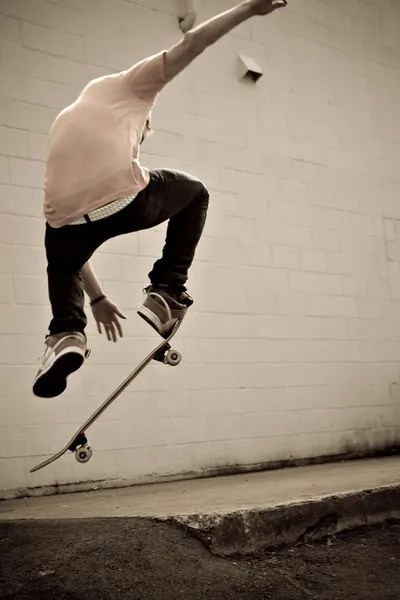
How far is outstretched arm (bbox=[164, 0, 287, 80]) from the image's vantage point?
1.89 m

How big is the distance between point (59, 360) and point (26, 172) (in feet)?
6.96

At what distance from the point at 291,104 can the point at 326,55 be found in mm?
645

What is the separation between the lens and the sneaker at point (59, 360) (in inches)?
88.4

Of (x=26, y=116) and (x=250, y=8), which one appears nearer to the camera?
(x=250, y=8)

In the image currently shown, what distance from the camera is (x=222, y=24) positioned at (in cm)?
191

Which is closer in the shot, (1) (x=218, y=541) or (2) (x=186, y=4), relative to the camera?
(1) (x=218, y=541)

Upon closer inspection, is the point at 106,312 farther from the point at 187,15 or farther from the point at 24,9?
the point at 187,15

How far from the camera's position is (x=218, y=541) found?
2.72 metres

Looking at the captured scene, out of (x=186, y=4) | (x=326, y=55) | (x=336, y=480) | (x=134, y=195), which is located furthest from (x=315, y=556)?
(x=326, y=55)

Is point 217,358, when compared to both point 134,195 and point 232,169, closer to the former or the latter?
point 232,169

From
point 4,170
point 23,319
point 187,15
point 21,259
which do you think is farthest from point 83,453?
point 187,15

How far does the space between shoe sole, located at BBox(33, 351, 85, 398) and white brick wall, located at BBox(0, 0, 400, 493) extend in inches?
64.3

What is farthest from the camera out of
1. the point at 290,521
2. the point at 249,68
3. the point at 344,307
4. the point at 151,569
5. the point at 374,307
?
the point at 374,307

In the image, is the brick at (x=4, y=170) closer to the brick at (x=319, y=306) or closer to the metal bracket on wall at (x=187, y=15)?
the metal bracket on wall at (x=187, y=15)
